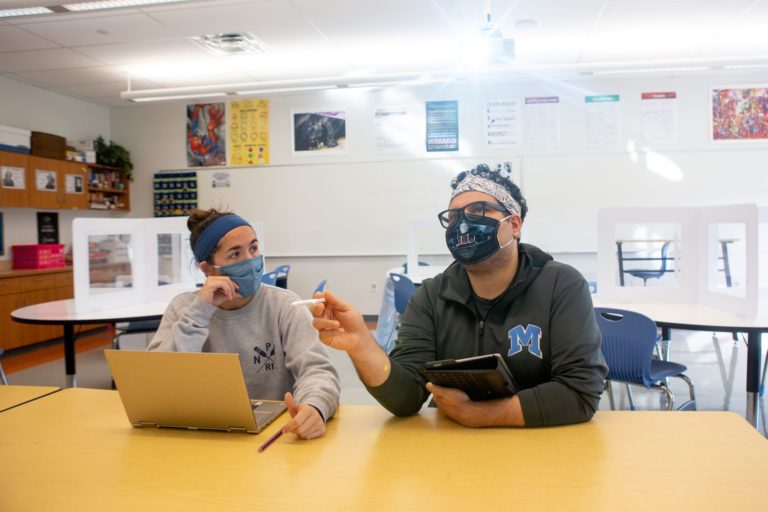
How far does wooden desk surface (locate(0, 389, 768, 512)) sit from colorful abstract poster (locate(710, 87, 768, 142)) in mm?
5798

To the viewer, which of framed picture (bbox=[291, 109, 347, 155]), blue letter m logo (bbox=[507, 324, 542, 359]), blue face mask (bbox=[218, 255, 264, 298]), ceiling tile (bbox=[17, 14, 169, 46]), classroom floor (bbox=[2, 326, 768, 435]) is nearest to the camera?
blue letter m logo (bbox=[507, 324, 542, 359])

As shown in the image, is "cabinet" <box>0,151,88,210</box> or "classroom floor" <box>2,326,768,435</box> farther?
"cabinet" <box>0,151,88,210</box>

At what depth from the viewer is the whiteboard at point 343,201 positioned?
634cm

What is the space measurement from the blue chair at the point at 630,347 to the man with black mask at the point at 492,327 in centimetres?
103

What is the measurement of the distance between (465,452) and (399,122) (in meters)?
5.70

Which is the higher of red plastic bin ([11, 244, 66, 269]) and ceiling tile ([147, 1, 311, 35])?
ceiling tile ([147, 1, 311, 35])

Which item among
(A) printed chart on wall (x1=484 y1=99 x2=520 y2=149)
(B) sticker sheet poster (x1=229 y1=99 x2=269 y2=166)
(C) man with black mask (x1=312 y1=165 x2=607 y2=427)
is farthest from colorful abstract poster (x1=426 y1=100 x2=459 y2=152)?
(C) man with black mask (x1=312 y1=165 x2=607 y2=427)

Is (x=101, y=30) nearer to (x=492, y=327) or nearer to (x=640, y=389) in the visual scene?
(x=492, y=327)

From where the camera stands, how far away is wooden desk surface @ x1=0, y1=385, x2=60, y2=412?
1.50m

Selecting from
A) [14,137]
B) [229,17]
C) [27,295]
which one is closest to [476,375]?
[229,17]

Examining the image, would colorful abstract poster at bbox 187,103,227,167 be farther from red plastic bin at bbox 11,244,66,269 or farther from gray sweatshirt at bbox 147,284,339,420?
gray sweatshirt at bbox 147,284,339,420

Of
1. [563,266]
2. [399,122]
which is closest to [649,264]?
[399,122]

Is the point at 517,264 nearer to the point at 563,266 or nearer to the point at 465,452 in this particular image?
the point at 563,266

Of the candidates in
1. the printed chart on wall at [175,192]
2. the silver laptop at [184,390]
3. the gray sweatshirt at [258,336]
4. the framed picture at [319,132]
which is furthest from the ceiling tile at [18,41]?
the silver laptop at [184,390]
